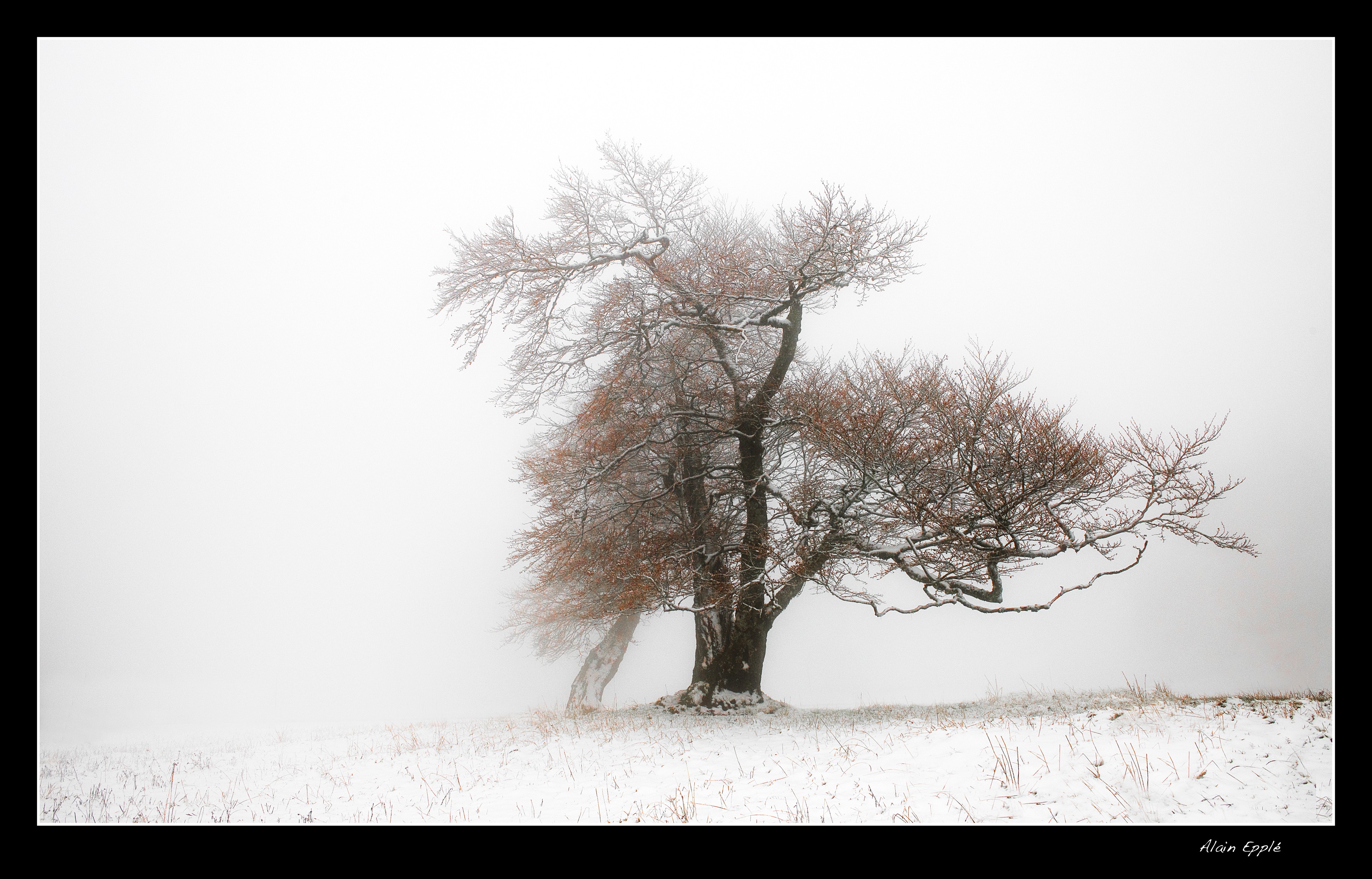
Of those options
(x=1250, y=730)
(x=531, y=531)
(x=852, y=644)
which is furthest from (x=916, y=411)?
(x=852, y=644)

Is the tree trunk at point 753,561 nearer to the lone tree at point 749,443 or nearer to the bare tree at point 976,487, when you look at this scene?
the lone tree at point 749,443

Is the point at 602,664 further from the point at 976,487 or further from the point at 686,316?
the point at 976,487

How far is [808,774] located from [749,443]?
716 cm

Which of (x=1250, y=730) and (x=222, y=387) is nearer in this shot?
(x=1250, y=730)

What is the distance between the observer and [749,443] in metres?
12.5

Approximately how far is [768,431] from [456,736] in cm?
802

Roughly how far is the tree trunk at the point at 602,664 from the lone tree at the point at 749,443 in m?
6.33

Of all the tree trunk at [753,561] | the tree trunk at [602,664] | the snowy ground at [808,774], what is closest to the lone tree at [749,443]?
the tree trunk at [753,561]

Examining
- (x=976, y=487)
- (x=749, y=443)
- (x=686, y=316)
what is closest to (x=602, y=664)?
(x=749, y=443)

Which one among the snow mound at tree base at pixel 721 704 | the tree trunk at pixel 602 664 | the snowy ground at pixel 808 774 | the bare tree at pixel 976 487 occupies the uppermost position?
the bare tree at pixel 976 487

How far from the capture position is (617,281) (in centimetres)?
1131

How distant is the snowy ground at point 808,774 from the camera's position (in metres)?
4.71

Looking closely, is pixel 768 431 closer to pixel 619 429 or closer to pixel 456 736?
pixel 619 429

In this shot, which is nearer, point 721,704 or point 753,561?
point 753,561
